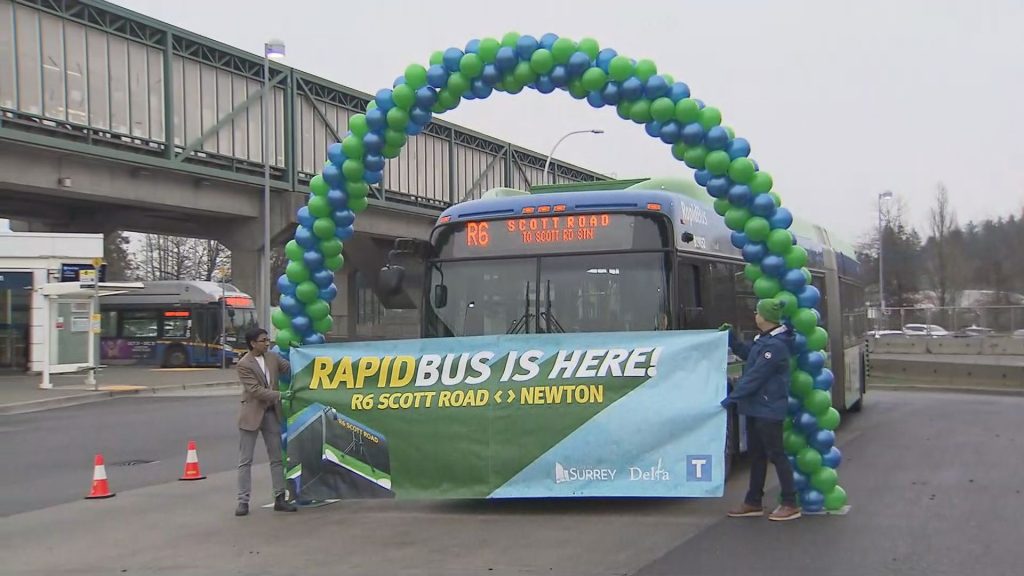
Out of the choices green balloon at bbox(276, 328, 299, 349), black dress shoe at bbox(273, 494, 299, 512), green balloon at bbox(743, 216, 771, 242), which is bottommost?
black dress shoe at bbox(273, 494, 299, 512)

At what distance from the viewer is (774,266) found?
844 centimetres

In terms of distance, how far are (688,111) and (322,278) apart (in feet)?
13.5

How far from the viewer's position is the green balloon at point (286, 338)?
9.64 meters

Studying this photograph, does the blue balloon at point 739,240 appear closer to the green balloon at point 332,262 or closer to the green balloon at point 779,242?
the green balloon at point 779,242

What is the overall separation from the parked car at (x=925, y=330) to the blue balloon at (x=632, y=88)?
126 ft

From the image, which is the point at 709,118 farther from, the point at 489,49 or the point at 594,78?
the point at 489,49

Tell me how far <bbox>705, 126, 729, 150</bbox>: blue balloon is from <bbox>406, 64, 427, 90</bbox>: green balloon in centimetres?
295

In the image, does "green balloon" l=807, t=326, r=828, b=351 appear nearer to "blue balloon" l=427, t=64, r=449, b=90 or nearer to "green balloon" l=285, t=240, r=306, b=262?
"blue balloon" l=427, t=64, r=449, b=90

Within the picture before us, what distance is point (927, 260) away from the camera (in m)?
69.6

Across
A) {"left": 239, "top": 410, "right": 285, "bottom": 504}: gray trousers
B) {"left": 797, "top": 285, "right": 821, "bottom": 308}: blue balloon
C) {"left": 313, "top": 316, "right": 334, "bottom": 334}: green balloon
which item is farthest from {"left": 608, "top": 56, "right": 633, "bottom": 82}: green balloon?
{"left": 239, "top": 410, "right": 285, "bottom": 504}: gray trousers

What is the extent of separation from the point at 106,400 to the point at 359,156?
1828 centimetres

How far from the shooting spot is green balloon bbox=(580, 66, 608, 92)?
→ 29.6ft

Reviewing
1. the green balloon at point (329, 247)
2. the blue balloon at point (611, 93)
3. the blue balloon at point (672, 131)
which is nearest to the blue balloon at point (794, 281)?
the blue balloon at point (672, 131)

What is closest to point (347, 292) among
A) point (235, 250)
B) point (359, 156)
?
point (235, 250)
